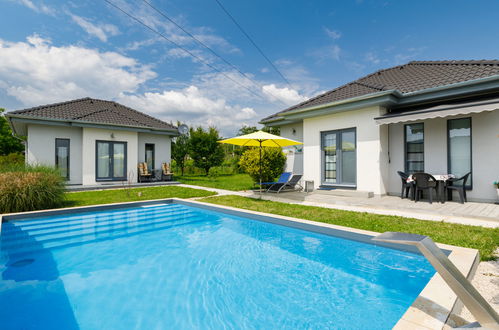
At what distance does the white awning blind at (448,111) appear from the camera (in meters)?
7.70

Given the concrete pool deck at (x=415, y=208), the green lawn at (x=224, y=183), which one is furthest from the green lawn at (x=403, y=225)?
the green lawn at (x=224, y=183)

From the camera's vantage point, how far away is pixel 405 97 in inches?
410

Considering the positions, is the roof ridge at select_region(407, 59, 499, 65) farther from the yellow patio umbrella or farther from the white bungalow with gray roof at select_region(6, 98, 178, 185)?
the white bungalow with gray roof at select_region(6, 98, 178, 185)

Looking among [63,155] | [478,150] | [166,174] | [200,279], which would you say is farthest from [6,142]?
[478,150]

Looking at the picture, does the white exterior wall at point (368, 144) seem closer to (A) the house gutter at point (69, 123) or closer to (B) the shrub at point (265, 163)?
(B) the shrub at point (265, 163)

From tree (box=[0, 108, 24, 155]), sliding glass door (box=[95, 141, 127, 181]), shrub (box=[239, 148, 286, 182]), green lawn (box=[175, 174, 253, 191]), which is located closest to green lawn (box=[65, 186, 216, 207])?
shrub (box=[239, 148, 286, 182])

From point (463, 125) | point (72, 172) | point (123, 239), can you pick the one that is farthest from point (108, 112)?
point (463, 125)

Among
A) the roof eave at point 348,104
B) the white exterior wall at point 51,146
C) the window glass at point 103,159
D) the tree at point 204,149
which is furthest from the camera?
the tree at point 204,149

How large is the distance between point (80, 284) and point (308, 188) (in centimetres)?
1043

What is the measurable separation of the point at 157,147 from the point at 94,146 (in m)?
4.57

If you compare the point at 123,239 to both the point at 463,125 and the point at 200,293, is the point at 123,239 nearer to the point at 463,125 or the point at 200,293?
the point at 200,293

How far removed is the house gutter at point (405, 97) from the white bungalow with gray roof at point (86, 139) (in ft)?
41.0

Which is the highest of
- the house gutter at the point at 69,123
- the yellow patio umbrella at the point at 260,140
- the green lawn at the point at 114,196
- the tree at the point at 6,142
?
the tree at the point at 6,142

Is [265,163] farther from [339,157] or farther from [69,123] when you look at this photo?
[69,123]
